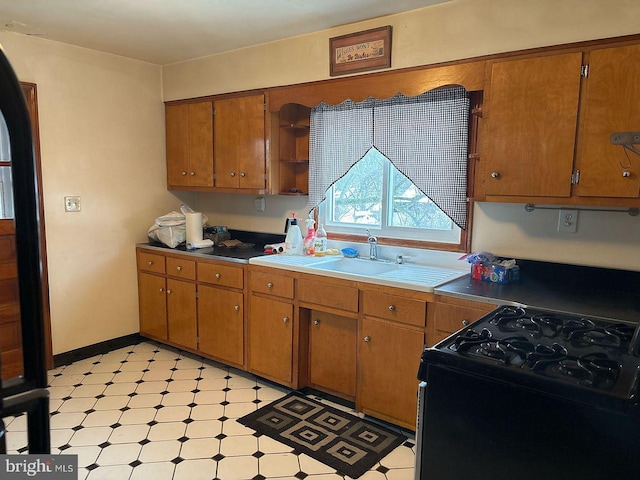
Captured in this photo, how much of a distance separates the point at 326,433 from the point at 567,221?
5.38ft

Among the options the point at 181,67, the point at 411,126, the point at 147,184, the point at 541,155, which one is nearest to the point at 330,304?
the point at 411,126

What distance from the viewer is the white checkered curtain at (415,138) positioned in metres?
2.53

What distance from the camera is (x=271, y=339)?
9.57 ft

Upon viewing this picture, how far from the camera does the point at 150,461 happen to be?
2197 mm

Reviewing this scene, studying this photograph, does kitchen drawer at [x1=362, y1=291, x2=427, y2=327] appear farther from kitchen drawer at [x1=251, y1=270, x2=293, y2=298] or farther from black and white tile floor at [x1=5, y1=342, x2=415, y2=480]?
black and white tile floor at [x1=5, y1=342, x2=415, y2=480]

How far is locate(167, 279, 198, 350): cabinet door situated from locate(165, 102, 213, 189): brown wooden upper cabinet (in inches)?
31.7

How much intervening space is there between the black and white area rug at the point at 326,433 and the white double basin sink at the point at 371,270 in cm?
79

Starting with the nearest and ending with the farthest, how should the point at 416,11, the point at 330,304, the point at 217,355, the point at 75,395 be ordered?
1. the point at 416,11
2. the point at 330,304
3. the point at 75,395
4. the point at 217,355

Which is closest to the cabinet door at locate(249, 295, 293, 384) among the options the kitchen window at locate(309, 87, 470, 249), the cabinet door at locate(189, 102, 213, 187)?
the kitchen window at locate(309, 87, 470, 249)

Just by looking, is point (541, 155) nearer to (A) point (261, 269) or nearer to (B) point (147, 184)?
(A) point (261, 269)

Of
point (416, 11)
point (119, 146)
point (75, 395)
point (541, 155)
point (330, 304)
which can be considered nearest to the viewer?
point (541, 155)

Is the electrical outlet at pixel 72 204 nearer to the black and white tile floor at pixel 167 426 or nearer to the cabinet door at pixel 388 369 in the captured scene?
the black and white tile floor at pixel 167 426

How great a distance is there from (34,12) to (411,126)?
2214mm

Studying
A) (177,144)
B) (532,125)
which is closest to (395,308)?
(532,125)
